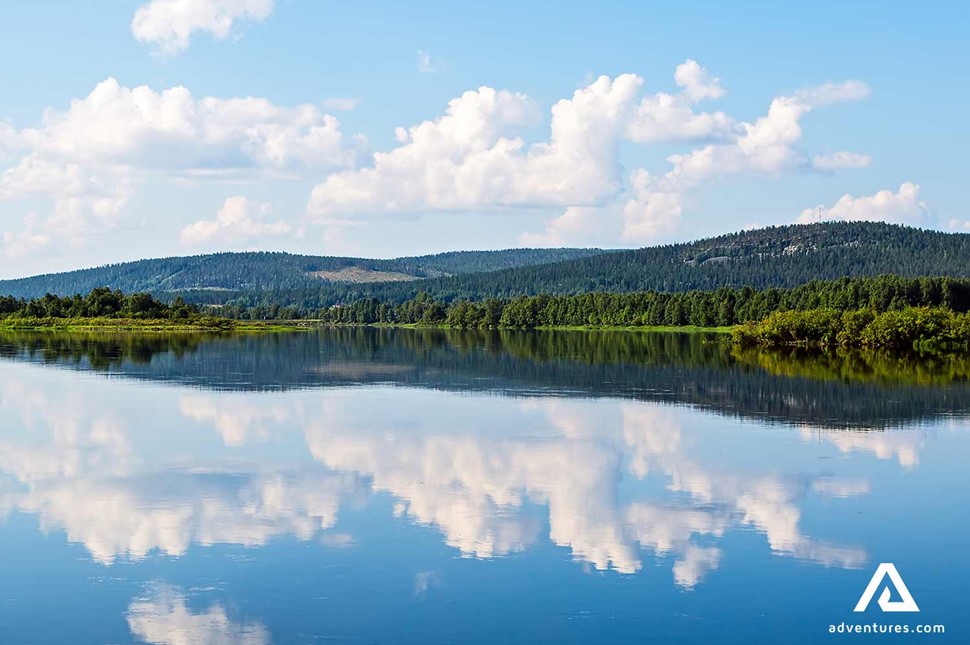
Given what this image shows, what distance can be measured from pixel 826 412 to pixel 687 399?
7324mm

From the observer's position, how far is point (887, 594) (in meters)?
19.5

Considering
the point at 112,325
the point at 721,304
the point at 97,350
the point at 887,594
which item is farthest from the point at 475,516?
the point at 721,304

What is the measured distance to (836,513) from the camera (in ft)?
85.8

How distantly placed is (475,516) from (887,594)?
30.6 ft

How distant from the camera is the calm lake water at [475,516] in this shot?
18297mm

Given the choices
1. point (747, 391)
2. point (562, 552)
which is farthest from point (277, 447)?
point (747, 391)

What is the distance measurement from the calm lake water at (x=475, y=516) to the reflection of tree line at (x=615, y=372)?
33.3 inches

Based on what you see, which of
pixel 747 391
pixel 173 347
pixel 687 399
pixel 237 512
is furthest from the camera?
pixel 173 347

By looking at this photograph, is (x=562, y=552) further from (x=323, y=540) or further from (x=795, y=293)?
(x=795, y=293)

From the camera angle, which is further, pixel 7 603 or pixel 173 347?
pixel 173 347

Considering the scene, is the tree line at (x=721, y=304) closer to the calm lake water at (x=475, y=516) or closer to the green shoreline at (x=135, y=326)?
the green shoreline at (x=135, y=326)

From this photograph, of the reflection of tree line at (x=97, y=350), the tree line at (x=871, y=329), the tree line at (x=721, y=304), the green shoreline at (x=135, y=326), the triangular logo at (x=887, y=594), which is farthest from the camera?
the green shoreline at (x=135, y=326)

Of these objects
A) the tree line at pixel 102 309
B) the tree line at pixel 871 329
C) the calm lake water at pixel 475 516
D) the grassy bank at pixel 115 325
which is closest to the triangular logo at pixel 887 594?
the calm lake water at pixel 475 516

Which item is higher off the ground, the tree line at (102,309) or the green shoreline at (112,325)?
the tree line at (102,309)
